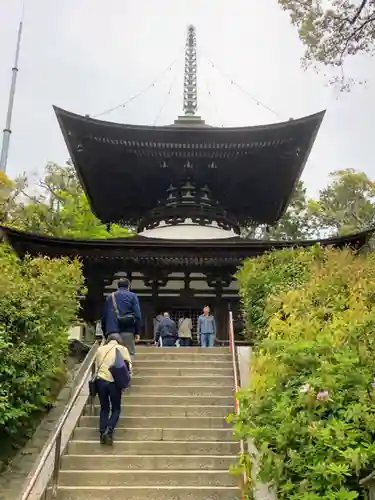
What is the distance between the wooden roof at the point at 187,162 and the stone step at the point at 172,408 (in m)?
8.54

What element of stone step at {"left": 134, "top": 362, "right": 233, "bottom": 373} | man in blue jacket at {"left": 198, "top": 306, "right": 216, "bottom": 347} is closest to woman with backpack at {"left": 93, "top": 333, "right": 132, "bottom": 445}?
stone step at {"left": 134, "top": 362, "right": 233, "bottom": 373}

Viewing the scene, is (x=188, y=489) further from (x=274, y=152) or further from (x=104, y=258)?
(x=274, y=152)

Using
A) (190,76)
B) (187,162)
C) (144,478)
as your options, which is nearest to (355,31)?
(187,162)

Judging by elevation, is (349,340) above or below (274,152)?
below

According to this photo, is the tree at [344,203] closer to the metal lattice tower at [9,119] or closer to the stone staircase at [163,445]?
the metal lattice tower at [9,119]

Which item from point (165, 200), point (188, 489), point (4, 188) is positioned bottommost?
point (188, 489)

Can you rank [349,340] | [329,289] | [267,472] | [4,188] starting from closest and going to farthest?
1. [267,472]
2. [349,340]
3. [329,289]
4. [4,188]

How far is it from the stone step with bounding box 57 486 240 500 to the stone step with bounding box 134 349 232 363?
3590 millimetres

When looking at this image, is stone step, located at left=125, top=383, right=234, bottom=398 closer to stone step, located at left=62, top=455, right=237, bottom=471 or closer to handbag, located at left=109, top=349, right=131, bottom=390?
handbag, located at left=109, top=349, right=131, bottom=390

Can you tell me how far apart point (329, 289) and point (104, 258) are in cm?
787

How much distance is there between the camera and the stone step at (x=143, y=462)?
19.6ft

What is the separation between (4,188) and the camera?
2744cm

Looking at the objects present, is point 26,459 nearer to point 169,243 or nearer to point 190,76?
point 169,243

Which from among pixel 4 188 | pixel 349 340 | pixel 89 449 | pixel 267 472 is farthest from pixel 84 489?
pixel 4 188
